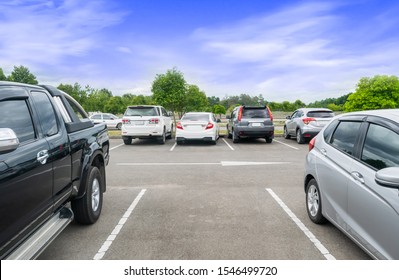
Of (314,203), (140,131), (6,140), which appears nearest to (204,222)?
(314,203)

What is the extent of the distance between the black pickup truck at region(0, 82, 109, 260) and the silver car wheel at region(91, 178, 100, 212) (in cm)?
1

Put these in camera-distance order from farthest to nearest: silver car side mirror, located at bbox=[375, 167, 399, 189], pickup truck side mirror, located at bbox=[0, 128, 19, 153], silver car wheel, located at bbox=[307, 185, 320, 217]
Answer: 1. silver car wheel, located at bbox=[307, 185, 320, 217]
2. silver car side mirror, located at bbox=[375, 167, 399, 189]
3. pickup truck side mirror, located at bbox=[0, 128, 19, 153]

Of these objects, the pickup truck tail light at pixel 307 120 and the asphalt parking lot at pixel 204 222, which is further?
the pickup truck tail light at pixel 307 120

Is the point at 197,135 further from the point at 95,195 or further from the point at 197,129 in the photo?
the point at 95,195

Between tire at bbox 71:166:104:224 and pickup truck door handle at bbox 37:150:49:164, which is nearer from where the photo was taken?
pickup truck door handle at bbox 37:150:49:164

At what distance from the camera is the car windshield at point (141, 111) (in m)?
14.3

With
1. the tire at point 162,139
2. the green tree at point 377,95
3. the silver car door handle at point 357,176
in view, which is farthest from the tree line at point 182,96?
the silver car door handle at point 357,176

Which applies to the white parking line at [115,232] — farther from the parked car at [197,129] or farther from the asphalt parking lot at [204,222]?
the parked car at [197,129]

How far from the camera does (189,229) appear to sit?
4184mm

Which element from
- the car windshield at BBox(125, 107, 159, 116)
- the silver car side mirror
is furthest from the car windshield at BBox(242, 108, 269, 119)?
the silver car side mirror

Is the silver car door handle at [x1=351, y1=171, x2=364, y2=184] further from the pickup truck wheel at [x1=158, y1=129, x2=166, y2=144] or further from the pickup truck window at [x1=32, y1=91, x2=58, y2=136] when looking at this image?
the pickup truck wheel at [x1=158, y1=129, x2=166, y2=144]

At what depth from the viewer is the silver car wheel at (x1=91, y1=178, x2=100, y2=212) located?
4.45 metres

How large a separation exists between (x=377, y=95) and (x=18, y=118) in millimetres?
46200
